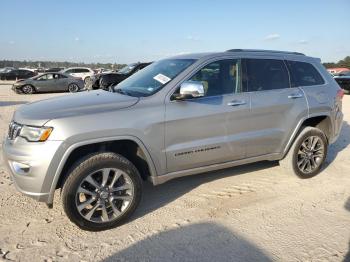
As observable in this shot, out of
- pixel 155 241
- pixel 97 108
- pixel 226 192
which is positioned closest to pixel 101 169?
pixel 97 108

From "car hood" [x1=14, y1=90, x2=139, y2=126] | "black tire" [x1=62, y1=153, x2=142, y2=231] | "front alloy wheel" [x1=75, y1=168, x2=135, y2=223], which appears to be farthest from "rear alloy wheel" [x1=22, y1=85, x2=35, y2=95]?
"black tire" [x1=62, y1=153, x2=142, y2=231]

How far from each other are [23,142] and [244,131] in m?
2.64

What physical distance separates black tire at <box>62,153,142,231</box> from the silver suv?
10 millimetres

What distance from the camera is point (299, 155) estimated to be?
5.27 metres

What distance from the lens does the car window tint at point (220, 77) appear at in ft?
14.3

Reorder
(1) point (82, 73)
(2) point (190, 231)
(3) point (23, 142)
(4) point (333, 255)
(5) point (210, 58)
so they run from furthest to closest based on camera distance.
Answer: (1) point (82, 73)
(5) point (210, 58)
(2) point (190, 231)
(3) point (23, 142)
(4) point (333, 255)

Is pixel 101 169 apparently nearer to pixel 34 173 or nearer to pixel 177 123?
pixel 34 173

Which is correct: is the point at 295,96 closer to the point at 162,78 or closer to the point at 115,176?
the point at 162,78

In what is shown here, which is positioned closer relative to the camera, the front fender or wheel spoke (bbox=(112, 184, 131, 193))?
the front fender

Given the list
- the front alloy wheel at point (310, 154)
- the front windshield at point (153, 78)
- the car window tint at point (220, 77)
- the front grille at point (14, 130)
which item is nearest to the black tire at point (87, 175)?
the front grille at point (14, 130)

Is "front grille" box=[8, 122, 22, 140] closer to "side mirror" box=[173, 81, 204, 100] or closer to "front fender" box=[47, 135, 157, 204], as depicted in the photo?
"front fender" box=[47, 135, 157, 204]

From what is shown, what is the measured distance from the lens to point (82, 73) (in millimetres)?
28641

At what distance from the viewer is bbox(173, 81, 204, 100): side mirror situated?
3959 mm

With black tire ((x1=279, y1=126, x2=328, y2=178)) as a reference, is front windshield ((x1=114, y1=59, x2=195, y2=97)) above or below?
above
